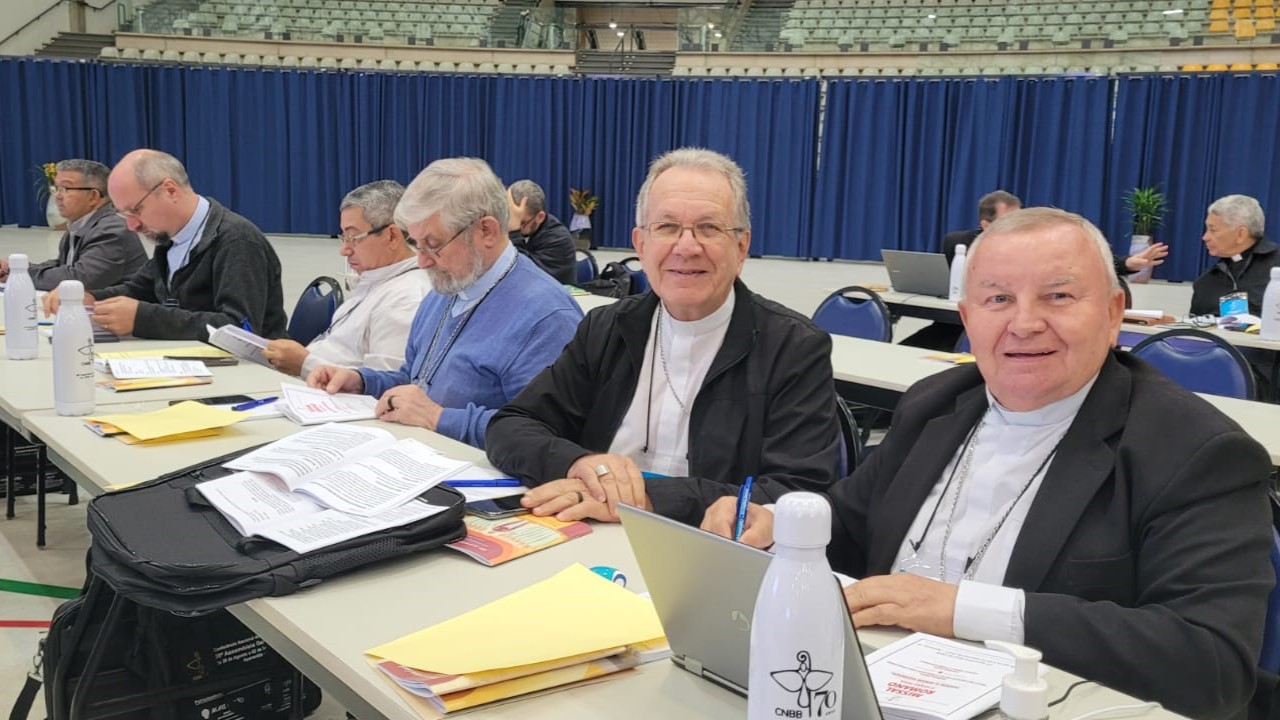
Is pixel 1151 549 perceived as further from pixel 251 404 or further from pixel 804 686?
pixel 251 404

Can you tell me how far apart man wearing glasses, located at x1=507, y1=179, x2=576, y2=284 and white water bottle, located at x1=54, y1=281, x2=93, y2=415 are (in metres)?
4.39

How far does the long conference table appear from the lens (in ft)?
3.79

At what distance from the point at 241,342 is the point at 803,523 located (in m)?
2.93

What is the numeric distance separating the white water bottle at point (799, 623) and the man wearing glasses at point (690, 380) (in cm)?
104

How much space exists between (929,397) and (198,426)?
1.63m

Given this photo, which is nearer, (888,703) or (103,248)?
(888,703)

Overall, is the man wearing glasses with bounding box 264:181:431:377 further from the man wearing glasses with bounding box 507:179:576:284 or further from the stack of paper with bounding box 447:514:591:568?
the man wearing glasses with bounding box 507:179:576:284

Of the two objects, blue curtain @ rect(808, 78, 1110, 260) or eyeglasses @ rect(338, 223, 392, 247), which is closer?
eyeglasses @ rect(338, 223, 392, 247)

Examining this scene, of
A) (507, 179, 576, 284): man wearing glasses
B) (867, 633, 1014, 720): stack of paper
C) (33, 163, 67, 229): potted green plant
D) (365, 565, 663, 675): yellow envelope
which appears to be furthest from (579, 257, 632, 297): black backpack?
(33, 163, 67, 229): potted green plant

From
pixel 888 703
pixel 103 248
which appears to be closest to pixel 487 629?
pixel 888 703

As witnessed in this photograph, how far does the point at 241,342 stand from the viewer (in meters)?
3.35

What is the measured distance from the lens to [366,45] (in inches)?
587

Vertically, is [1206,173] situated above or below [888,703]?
above

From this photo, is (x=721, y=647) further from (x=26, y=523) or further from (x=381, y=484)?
(x=26, y=523)
